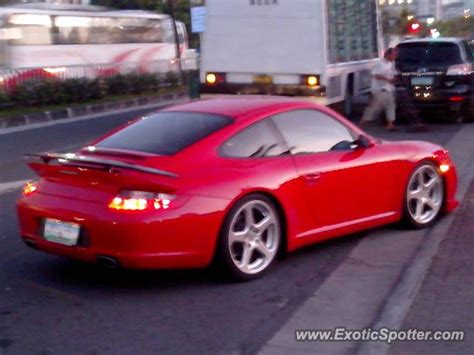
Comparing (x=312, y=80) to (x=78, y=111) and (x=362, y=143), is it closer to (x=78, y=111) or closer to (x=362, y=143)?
(x=362, y=143)

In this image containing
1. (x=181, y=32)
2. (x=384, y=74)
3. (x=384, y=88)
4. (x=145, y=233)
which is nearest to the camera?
(x=145, y=233)

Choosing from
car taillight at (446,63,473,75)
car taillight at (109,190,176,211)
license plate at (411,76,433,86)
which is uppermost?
car taillight at (446,63,473,75)

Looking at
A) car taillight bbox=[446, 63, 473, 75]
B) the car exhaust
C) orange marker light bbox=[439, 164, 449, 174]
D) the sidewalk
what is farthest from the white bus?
the car exhaust

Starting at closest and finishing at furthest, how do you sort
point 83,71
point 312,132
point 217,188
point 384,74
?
point 217,188 < point 312,132 < point 384,74 < point 83,71

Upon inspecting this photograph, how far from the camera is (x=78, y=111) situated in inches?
1013

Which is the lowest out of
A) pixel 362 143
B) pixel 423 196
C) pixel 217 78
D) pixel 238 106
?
pixel 423 196

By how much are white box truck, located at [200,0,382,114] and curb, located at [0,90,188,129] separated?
667 centimetres

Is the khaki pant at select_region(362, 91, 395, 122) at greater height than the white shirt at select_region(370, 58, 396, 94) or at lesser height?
lesser

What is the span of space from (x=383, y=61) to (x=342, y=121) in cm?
921

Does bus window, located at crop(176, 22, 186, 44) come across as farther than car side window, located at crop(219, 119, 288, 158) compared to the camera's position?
Yes

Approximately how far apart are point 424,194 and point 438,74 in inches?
383

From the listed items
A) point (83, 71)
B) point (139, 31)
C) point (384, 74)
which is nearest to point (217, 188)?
point (384, 74)

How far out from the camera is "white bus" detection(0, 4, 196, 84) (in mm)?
31469

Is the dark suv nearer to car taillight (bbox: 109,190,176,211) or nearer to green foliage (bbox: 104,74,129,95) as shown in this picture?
car taillight (bbox: 109,190,176,211)
